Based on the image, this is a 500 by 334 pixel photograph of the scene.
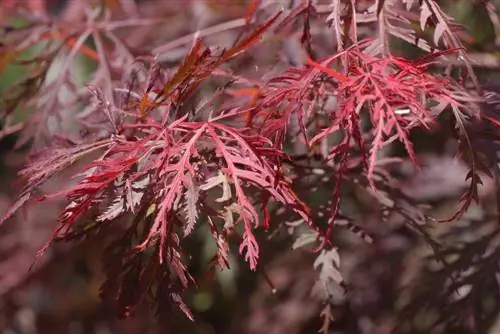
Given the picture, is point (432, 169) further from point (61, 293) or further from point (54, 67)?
point (54, 67)

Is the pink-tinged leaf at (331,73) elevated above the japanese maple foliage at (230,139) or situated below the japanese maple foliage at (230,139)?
above

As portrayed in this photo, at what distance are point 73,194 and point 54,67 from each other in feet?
3.70

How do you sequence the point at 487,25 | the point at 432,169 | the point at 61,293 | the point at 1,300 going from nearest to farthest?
the point at 487,25 < the point at 432,169 < the point at 1,300 < the point at 61,293

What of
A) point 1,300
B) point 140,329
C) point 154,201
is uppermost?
point 154,201

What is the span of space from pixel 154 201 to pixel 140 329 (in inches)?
31.2

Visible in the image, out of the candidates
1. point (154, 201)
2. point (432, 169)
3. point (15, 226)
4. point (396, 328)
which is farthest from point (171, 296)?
point (15, 226)

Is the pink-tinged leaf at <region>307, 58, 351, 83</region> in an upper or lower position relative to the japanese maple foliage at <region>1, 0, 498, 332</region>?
upper

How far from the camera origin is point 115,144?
32.0 inches

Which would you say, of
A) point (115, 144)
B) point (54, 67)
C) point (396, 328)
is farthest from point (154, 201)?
point (54, 67)

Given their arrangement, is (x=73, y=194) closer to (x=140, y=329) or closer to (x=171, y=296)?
(x=171, y=296)

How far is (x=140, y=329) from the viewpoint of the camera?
5.00 ft

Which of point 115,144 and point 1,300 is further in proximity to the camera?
point 1,300

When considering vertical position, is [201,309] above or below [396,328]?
below

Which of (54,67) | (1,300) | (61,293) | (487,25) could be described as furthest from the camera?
(54,67)
